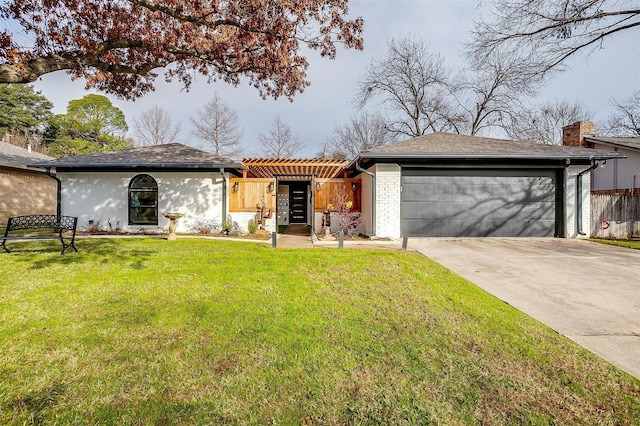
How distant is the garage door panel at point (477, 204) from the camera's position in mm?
9953

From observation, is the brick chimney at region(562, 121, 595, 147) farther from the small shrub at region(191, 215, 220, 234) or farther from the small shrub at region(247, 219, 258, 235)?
the small shrub at region(191, 215, 220, 234)

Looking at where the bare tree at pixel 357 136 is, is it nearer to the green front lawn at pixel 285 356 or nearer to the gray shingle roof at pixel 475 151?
the gray shingle roof at pixel 475 151

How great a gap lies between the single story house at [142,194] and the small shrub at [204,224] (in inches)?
1.5

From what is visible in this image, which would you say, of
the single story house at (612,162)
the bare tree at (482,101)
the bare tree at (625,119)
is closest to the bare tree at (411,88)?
the bare tree at (482,101)

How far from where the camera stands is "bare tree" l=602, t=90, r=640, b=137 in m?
24.6

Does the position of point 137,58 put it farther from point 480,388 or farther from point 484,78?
point 484,78

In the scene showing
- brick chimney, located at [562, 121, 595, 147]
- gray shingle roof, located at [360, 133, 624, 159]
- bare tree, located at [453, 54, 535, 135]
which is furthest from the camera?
bare tree, located at [453, 54, 535, 135]

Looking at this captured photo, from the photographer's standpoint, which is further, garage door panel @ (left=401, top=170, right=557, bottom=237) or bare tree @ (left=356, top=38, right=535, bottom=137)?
bare tree @ (left=356, top=38, right=535, bottom=137)

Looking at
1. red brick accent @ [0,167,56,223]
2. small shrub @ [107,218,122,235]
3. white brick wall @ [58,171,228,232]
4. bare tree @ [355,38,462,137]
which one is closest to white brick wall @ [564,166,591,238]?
white brick wall @ [58,171,228,232]

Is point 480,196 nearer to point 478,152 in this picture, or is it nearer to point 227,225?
point 478,152

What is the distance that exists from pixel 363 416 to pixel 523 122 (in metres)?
27.8

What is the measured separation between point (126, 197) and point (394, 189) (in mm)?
9834

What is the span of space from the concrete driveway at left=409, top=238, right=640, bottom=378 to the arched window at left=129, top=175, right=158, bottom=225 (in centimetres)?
943

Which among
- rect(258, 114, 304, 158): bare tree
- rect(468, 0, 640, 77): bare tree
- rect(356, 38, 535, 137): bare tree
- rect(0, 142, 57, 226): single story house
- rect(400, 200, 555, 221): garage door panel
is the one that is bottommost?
rect(400, 200, 555, 221): garage door panel
